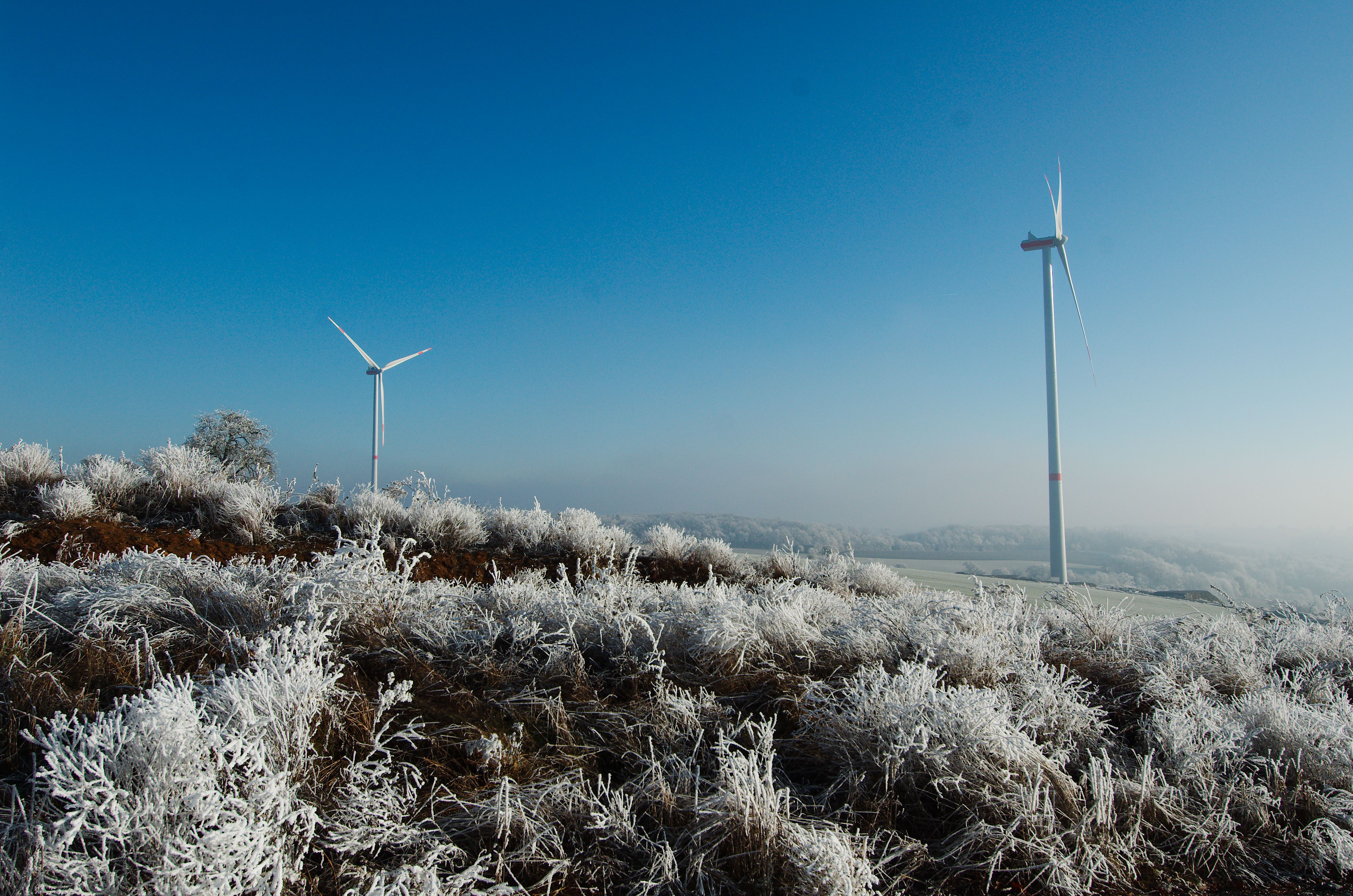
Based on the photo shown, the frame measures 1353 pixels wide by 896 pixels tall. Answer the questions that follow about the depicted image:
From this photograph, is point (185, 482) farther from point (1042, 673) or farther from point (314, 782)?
point (1042, 673)

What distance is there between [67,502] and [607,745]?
9099 millimetres

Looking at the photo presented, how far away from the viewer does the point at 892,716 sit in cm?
323

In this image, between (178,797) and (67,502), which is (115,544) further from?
(178,797)

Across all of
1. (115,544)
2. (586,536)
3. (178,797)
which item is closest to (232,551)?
(115,544)

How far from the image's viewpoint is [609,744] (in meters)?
3.30

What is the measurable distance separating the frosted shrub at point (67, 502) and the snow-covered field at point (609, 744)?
4.52m

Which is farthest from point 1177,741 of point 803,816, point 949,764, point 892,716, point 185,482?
point 185,482

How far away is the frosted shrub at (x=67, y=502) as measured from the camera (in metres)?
8.66

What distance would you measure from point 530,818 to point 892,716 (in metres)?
1.67

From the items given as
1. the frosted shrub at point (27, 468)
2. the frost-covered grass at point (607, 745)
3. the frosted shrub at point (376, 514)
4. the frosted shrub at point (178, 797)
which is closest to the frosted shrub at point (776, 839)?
the frost-covered grass at point (607, 745)

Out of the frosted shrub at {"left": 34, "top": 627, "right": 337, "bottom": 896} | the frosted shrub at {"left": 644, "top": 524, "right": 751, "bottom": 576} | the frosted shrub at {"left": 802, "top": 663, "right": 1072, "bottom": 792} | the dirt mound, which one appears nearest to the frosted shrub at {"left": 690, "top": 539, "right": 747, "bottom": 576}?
the frosted shrub at {"left": 644, "top": 524, "right": 751, "bottom": 576}

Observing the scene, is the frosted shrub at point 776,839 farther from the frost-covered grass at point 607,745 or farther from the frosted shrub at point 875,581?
the frosted shrub at point 875,581

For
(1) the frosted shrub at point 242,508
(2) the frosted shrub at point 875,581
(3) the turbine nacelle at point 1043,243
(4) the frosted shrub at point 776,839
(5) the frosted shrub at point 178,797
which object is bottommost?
(2) the frosted shrub at point 875,581

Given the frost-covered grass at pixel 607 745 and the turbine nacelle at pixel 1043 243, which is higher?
the turbine nacelle at pixel 1043 243
